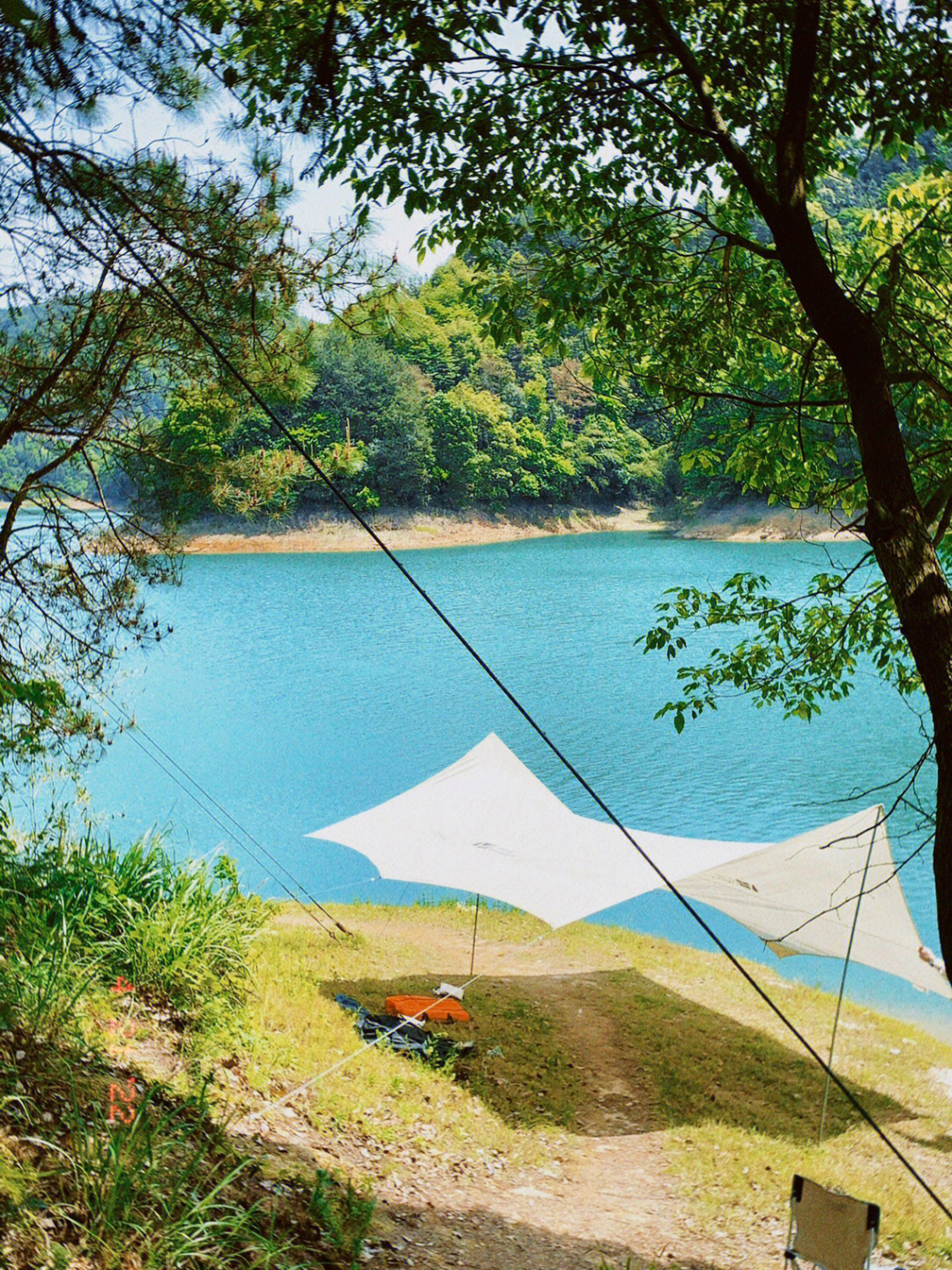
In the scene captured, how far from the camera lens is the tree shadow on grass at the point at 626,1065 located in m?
5.87

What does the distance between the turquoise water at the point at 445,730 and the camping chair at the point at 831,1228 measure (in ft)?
13.0

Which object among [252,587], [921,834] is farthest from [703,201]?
[252,587]

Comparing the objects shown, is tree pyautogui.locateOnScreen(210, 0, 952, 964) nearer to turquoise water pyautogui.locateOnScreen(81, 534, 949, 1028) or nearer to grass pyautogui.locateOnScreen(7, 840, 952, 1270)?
grass pyautogui.locateOnScreen(7, 840, 952, 1270)

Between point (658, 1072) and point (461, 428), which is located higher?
point (461, 428)

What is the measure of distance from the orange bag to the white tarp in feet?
2.31

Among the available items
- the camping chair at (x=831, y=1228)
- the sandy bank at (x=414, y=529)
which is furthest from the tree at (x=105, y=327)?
the sandy bank at (x=414, y=529)

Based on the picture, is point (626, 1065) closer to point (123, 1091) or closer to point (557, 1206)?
point (557, 1206)

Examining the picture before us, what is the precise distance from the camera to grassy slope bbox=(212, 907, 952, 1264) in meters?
5.01

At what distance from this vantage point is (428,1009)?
21.2 ft

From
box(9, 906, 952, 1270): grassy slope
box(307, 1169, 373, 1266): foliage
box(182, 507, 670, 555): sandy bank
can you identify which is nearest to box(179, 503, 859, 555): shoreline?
box(182, 507, 670, 555): sandy bank

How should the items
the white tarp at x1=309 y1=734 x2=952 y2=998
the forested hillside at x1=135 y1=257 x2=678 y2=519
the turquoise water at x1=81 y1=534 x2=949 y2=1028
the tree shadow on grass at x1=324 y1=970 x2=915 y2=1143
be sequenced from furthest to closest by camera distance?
the forested hillside at x1=135 y1=257 x2=678 y2=519 → the turquoise water at x1=81 y1=534 x2=949 y2=1028 → the white tarp at x1=309 y1=734 x2=952 y2=998 → the tree shadow on grass at x1=324 y1=970 x2=915 y2=1143

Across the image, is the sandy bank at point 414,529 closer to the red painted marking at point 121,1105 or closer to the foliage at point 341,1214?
the foliage at point 341,1214

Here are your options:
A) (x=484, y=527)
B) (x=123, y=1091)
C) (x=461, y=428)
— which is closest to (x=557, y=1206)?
(x=123, y=1091)

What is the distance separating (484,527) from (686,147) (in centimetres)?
4193
